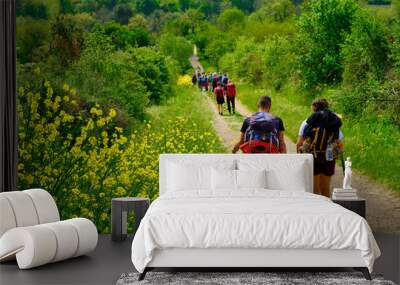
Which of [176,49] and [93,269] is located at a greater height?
[176,49]

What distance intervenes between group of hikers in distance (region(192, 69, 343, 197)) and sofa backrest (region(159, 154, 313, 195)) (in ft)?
1.19

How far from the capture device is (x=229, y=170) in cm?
858

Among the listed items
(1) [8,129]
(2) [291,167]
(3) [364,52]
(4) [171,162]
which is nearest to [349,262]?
(2) [291,167]

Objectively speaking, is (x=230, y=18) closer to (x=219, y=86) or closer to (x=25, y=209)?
(x=219, y=86)

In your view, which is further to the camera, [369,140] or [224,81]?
[224,81]

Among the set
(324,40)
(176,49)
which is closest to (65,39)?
(176,49)

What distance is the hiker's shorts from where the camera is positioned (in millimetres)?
9359

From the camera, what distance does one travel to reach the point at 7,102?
9.20 meters

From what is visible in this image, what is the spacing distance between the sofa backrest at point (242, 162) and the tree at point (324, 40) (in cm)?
105

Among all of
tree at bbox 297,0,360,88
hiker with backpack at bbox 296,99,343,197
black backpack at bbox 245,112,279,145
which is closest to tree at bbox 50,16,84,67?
black backpack at bbox 245,112,279,145

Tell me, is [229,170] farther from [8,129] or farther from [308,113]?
[8,129]

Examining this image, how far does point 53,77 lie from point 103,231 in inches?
73.7

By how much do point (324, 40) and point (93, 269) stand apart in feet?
13.2

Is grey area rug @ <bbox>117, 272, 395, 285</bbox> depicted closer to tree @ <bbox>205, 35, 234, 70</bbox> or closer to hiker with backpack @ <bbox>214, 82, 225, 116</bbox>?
hiker with backpack @ <bbox>214, 82, 225, 116</bbox>
